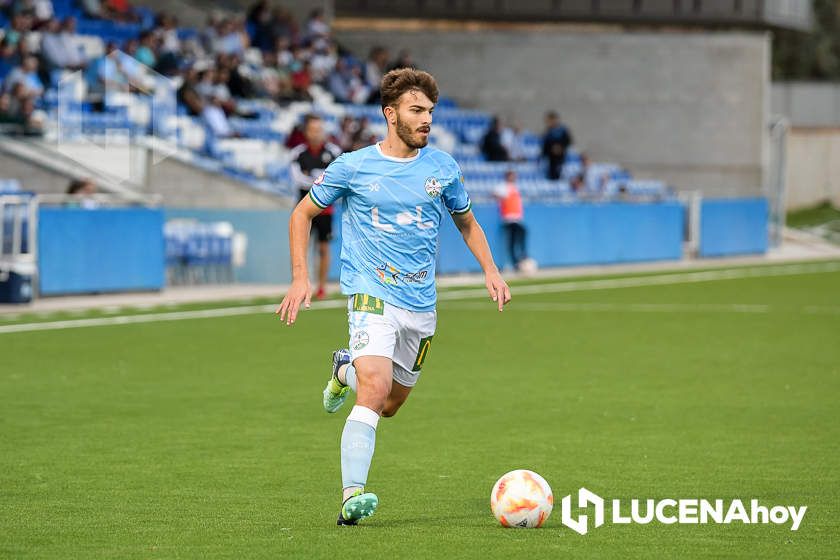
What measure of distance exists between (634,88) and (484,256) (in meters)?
32.8

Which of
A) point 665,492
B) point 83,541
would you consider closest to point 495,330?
point 665,492

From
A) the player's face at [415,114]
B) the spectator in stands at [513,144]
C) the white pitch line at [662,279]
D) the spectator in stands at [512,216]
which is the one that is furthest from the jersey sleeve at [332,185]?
the spectator in stands at [513,144]

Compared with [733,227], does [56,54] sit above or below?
above

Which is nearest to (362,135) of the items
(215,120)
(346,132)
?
(346,132)

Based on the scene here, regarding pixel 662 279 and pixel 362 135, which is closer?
pixel 662 279

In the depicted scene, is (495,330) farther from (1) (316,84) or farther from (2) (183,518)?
(1) (316,84)

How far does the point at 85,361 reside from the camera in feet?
47.8

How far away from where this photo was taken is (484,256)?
789 cm

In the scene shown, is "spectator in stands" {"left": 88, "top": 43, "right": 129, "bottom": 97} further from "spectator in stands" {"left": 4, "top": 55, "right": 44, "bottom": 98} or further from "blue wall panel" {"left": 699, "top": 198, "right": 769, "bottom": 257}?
"blue wall panel" {"left": 699, "top": 198, "right": 769, "bottom": 257}

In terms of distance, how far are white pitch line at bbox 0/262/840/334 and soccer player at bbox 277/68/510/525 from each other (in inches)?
405

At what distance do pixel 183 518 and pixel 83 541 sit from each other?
25.2 inches

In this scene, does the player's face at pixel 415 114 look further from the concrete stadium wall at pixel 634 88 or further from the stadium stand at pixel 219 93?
the concrete stadium wall at pixel 634 88

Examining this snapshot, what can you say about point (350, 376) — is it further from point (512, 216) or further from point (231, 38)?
point (231, 38)

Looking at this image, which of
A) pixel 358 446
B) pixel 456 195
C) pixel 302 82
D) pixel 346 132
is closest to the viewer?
pixel 358 446
